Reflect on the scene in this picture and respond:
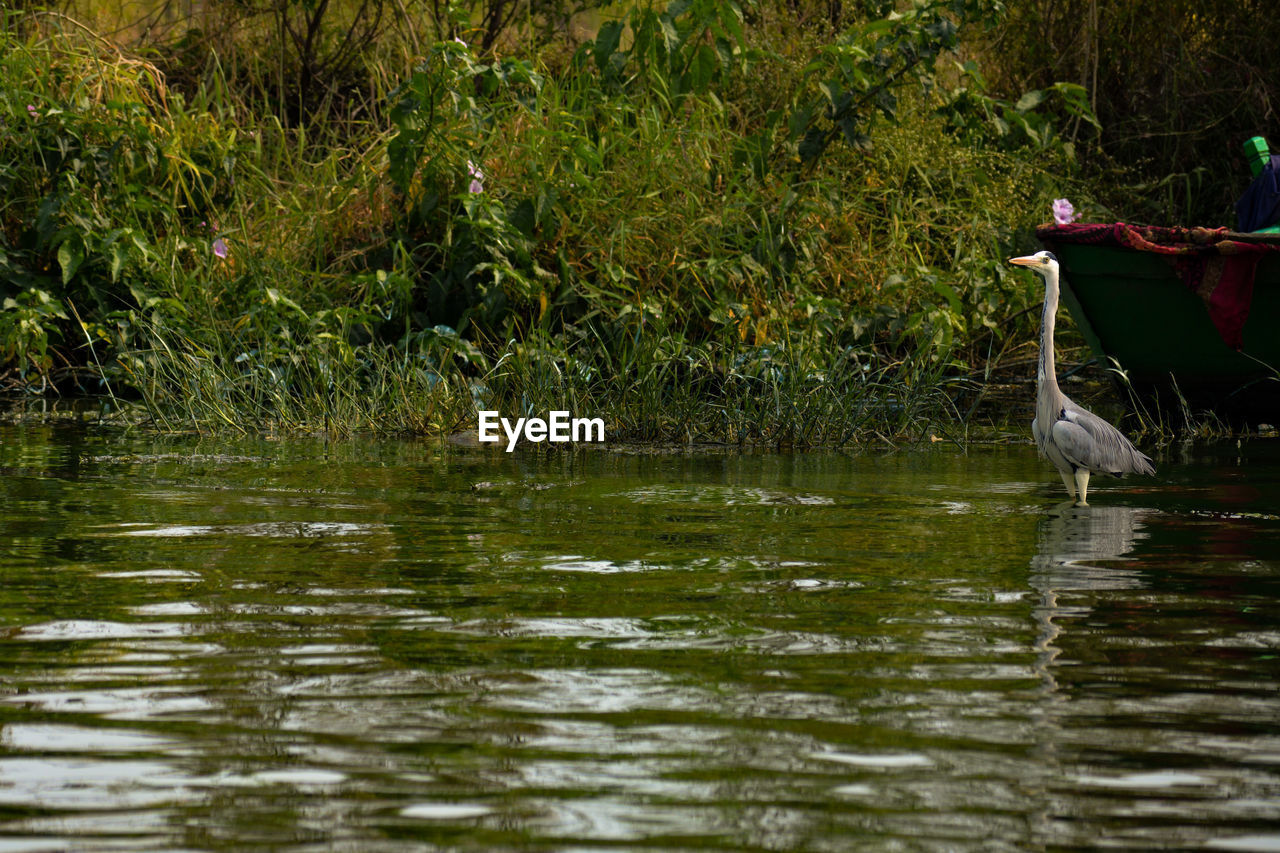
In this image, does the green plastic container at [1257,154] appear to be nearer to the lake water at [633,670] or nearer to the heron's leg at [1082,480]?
the lake water at [633,670]

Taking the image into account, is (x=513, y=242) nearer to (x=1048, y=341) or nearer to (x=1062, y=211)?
(x=1062, y=211)

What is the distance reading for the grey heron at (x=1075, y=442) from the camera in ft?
22.2

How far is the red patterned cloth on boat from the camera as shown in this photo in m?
8.98

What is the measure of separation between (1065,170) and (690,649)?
32.6ft

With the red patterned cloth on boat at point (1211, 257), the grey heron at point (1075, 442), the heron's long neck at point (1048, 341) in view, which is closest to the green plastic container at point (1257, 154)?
the red patterned cloth on boat at point (1211, 257)

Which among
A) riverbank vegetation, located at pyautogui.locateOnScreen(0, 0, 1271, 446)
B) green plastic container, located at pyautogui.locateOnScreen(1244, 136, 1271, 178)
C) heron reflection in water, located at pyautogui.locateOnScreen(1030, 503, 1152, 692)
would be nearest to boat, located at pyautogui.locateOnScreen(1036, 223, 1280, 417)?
green plastic container, located at pyautogui.locateOnScreen(1244, 136, 1271, 178)

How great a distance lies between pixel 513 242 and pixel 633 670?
6.86m

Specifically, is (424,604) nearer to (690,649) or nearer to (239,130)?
(690,649)

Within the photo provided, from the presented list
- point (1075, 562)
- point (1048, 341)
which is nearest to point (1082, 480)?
point (1048, 341)

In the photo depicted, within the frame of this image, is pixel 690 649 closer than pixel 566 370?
Yes

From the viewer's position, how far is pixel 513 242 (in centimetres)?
1038

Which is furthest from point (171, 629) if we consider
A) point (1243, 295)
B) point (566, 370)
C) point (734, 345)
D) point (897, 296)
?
point (897, 296)

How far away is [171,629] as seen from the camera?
165 inches

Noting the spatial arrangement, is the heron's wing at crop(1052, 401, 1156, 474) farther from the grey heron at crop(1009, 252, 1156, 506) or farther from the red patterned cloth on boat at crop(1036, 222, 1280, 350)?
the red patterned cloth on boat at crop(1036, 222, 1280, 350)
